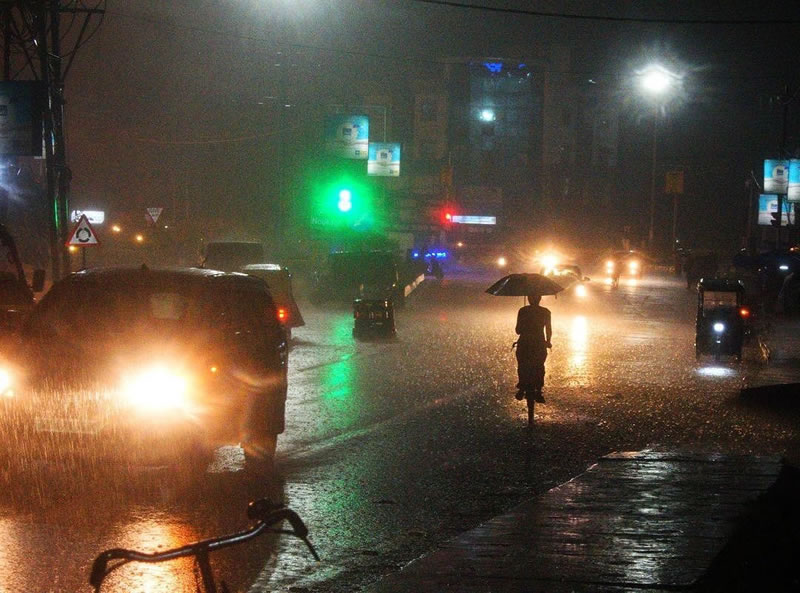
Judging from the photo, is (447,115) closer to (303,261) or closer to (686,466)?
(303,261)

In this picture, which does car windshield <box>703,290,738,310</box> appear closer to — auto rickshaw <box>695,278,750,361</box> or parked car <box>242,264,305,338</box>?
auto rickshaw <box>695,278,750,361</box>

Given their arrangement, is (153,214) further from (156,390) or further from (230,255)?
(156,390)

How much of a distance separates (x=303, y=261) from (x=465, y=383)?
31.5m

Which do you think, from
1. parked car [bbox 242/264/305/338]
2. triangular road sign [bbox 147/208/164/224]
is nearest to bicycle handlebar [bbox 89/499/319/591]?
parked car [bbox 242/264/305/338]

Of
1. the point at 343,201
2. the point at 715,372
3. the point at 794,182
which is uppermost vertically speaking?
the point at 794,182

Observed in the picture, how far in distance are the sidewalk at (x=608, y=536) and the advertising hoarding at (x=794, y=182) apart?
49.8 metres

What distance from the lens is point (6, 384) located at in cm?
898

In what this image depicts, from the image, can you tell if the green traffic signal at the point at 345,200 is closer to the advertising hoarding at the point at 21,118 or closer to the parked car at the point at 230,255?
the parked car at the point at 230,255

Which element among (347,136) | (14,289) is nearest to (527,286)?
(14,289)

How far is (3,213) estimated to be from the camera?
30.1 metres

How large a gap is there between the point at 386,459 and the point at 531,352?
385 centimetres

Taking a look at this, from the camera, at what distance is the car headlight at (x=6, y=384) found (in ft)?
29.0

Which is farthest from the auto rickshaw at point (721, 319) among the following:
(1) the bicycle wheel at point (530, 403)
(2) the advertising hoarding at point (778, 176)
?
(2) the advertising hoarding at point (778, 176)

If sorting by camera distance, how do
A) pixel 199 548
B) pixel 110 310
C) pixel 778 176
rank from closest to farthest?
pixel 199 548, pixel 110 310, pixel 778 176
